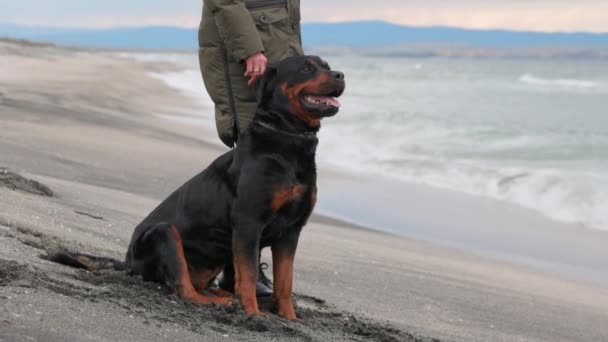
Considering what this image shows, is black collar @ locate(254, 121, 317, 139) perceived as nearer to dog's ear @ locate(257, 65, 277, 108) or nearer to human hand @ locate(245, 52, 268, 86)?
dog's ear @ locate(257, 65, 277, 108)

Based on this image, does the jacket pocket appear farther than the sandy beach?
Yes

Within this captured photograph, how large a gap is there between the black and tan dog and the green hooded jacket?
16.2 inches

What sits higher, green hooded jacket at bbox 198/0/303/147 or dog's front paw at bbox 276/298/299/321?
green hooded jacket at bbox 198/0/303/147

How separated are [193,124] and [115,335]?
1493cm

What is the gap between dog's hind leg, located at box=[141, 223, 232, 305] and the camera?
14.3 feet

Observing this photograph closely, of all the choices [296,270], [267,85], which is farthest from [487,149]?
[267,85]

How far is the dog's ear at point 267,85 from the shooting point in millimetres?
4324

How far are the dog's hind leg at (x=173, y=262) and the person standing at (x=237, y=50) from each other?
421mm

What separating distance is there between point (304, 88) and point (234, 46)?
0.58m

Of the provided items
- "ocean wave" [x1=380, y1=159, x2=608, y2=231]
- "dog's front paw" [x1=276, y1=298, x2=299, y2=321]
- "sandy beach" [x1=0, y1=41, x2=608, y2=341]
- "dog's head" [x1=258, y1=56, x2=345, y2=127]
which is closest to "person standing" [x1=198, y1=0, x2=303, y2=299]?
"dog's front paw" [x1=276, y1=298, x2=299, y2=321]

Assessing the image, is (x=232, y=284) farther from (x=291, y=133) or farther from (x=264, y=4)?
(x=264, y=4)

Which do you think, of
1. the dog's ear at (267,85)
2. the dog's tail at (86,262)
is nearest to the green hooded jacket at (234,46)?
the dog's ear at (267,85)

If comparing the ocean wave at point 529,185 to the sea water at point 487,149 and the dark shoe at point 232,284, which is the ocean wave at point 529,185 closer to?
the sea water at point 487,149

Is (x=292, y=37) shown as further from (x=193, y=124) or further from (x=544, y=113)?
(x=544, y=113)
